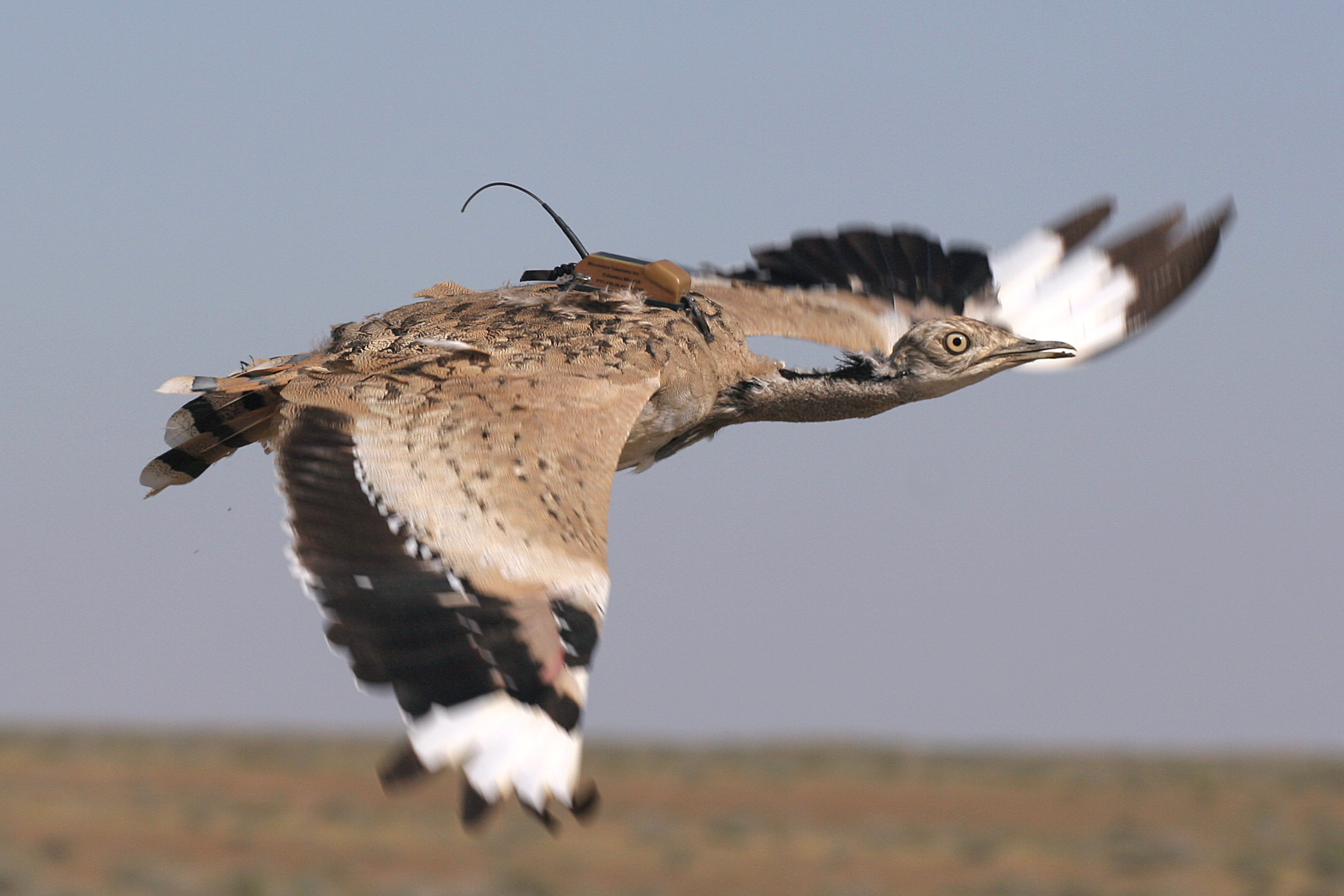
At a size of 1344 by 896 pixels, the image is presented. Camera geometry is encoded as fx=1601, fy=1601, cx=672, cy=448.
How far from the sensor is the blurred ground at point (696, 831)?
134 ft

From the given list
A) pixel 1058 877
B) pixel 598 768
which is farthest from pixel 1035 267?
pixel 598 768

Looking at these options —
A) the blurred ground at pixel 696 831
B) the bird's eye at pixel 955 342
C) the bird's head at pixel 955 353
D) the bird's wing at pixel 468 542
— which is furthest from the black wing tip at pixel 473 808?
the blurred ground at pixel 696 831

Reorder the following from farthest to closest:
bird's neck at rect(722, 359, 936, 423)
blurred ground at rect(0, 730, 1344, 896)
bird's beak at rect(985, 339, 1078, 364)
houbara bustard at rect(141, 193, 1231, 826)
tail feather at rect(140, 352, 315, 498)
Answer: blurred ground at rect(0, 730, 1344, 896) < bird's beak at rect(985, 339, 1078, 364) < bird's neck at rect(722, 359, 936, 423) < tail feather at rect(140, 352, 315, 498) < houbara bustard at rect(141, 193, 1231, 826)

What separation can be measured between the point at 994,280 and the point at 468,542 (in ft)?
20.6

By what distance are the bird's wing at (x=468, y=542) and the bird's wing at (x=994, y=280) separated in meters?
3.15

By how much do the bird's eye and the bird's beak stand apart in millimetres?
189

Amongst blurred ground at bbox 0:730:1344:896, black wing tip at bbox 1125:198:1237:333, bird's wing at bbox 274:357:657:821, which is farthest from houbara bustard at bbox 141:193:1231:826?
blurred ground at bbox 0:730:1344:896

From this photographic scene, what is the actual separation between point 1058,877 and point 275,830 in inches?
870

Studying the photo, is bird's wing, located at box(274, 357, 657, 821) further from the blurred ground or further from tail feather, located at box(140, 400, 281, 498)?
the blurred ground

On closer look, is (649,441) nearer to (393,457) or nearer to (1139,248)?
(393,457)

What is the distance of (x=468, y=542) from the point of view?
233 inches

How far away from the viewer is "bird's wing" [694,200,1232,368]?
10.1 m

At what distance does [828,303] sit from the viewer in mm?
10047

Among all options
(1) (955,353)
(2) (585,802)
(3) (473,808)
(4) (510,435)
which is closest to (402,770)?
(3) (473,808)
